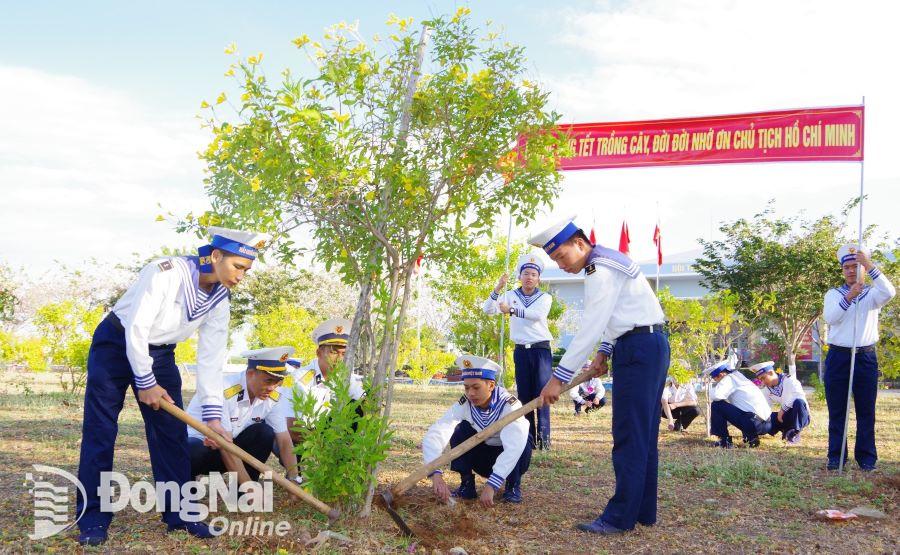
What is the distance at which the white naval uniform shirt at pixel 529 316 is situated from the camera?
7.18 meters

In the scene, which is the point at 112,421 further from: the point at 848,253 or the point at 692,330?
the point at 692,330

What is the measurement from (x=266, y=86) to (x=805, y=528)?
4.26 meters

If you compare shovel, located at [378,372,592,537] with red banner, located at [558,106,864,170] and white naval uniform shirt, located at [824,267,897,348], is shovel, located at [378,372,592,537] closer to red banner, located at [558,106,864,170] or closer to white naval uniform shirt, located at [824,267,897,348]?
white naval uniform shirt, located at [824,267,897,348]

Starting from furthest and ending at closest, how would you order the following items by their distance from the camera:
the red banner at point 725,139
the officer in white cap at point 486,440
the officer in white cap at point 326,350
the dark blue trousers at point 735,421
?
the red banner at point 725,139 → the dark blue trousers at point 735,421 → the officer in white cap at point 326,350 → the officer in white cap at point 486,440

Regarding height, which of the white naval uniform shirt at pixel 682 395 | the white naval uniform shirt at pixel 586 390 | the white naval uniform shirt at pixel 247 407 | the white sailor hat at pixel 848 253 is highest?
the white sailor hat at pixel 848 253

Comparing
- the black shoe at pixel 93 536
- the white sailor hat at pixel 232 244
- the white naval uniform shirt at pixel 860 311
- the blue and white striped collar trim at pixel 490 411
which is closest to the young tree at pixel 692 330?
the white naval uniform shirt at pixel 860 311

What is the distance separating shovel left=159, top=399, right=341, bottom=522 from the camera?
362cm

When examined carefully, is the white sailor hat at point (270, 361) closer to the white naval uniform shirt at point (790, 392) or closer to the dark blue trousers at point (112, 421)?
the dark blue trousers at point (112, 421)

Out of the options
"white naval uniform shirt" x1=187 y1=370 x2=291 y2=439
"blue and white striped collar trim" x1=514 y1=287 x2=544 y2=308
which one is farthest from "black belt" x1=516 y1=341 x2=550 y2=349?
"white naval uniform shirt" x1=187 y1=370 x2=291 y2=439

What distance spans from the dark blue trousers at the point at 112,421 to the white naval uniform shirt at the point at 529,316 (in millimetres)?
3983

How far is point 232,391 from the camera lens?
4.76 m

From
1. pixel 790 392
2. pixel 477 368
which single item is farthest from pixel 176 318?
pixel 790 392

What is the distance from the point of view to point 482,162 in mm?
4559

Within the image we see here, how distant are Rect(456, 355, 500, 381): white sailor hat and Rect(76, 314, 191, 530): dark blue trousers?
1.85 metres
